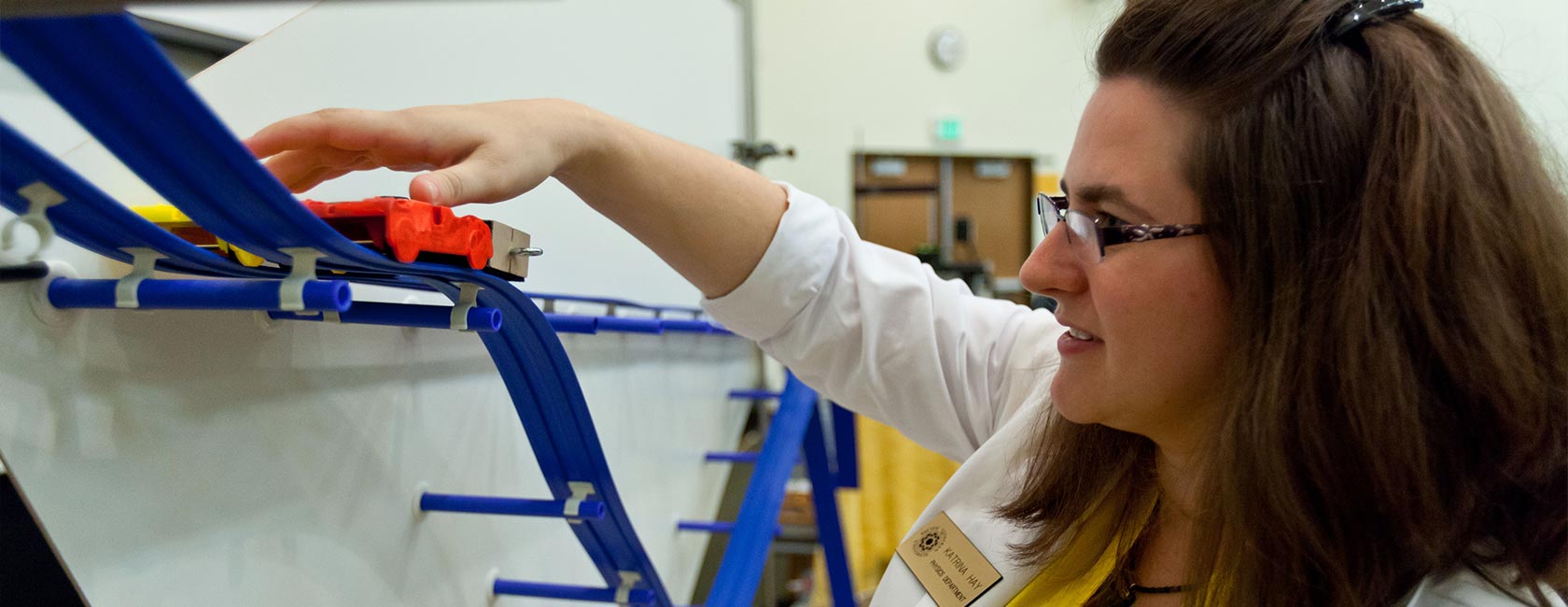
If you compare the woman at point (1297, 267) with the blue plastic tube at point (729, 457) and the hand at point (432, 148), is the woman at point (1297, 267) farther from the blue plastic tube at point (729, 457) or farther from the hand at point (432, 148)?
the blue plastic tube at point (729, 457)

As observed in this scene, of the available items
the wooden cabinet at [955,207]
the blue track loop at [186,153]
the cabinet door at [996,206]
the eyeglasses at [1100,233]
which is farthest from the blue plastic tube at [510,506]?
the cabinet door at [996,206]

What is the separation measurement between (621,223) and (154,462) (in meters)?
0.45

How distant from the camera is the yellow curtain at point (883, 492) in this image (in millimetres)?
3215

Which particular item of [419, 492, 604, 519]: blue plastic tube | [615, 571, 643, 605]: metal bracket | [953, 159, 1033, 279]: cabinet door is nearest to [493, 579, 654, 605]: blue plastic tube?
[615, 571, 643, 605]: metal bracket

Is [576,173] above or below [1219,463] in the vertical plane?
above

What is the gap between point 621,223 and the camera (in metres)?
0.93

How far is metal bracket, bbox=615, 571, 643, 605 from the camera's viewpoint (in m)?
1.05

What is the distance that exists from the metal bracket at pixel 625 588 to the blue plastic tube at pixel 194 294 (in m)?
0.60

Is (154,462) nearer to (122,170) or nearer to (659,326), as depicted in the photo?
(122,170)

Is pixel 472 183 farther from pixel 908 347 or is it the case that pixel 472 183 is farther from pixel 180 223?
pixel 908 347

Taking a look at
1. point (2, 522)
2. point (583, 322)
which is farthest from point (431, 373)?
point (2, 522)

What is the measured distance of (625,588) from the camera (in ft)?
3.45

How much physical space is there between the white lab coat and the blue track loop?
0.36 meters

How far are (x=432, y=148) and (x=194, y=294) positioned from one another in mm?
179
